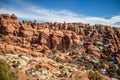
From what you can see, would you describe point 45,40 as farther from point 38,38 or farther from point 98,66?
point 98,66

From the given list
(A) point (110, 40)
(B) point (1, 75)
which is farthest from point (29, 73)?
(A) point (110, 40)

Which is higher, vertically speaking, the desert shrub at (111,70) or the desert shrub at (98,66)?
the desert shrub at (98,66)

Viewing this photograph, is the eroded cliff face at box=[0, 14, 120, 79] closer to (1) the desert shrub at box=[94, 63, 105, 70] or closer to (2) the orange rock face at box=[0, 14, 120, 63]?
(2) the orange rock face at box=[0, 14, 120, 63]

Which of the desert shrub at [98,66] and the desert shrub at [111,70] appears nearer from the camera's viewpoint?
the desert shrub at [111,70]

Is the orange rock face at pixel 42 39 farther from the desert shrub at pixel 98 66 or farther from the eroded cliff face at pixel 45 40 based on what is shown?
the desert shrub at pixel 98 66

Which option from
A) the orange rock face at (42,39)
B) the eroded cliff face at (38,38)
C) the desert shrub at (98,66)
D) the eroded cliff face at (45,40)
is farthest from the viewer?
the orange rock face at (42,39)

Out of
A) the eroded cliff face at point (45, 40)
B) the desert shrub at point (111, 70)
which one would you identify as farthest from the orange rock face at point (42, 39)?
the desert shrub at point (111, 70)

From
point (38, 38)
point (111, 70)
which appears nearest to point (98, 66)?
point (111, 70)

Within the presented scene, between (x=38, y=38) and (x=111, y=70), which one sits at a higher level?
(x=38, y=38)

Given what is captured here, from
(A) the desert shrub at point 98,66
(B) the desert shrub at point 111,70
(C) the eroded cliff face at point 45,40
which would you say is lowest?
(B) the desert shrub at point 111,70

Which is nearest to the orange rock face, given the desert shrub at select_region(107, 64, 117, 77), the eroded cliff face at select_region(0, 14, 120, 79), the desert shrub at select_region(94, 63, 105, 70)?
the eroded cliff face at select_region(0, 14, 120, 79)

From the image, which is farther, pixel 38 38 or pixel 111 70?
pixel 38 38

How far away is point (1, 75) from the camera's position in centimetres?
3875

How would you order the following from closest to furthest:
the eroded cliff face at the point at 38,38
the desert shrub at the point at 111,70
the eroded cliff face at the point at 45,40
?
the desert shrub at the point at 111,70 → the eroded cliff face at the point at 45,40 → the eroded cliff face at the point at 38,38
